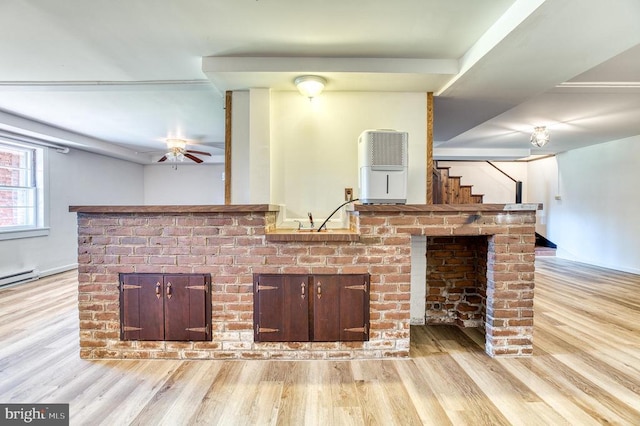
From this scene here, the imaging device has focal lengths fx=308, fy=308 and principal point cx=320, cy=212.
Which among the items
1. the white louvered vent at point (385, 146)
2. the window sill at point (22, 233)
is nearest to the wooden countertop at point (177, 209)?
the white louvered vent at point (385, 146)

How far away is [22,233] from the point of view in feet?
15.4

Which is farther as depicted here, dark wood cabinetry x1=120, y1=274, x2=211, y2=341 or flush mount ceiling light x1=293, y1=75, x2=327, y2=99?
flush mount ceiling light x1=293, y1=75, x2=327, y2=99

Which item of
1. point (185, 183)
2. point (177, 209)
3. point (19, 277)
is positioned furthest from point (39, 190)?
point (177, 209)

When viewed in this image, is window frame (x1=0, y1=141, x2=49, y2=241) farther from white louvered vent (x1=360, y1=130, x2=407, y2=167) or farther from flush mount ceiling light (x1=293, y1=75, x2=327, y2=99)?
white louvered vent (x1=360, y1=130, x2=407, y2=167)

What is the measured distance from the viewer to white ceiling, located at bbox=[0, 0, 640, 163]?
1.87 metres

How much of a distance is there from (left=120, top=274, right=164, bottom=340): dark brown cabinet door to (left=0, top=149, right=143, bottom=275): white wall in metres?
3.73

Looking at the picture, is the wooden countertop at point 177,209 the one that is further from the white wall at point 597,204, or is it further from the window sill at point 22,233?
the white wall at point 597,204

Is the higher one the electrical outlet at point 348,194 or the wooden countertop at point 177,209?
the electrical outlet at point 348,194

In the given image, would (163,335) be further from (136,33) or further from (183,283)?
(136,33)

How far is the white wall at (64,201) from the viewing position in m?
4.70

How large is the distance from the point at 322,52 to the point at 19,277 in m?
5.47

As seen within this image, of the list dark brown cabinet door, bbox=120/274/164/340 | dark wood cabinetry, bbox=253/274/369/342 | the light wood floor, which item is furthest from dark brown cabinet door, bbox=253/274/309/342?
dark brown cabinet door, bbox=120/274/164/340

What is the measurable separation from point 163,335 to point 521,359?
2.71 metres

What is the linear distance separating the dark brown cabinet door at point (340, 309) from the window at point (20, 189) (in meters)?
5.03
